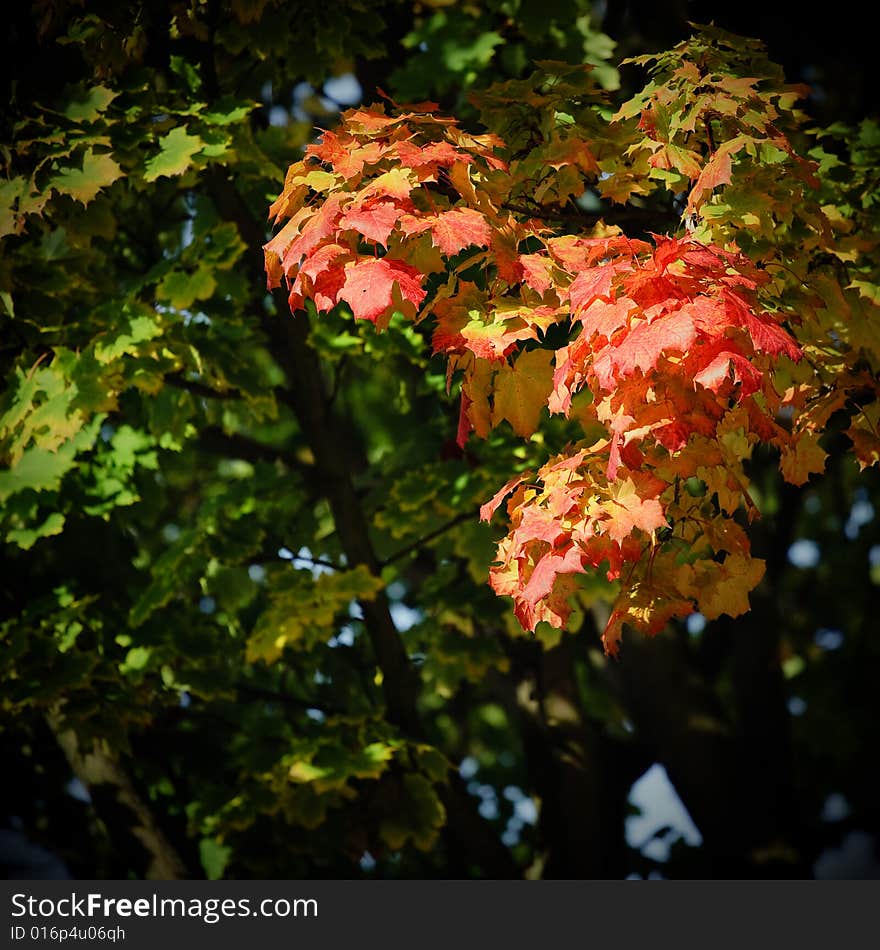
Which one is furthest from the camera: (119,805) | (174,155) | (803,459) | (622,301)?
(119,805)

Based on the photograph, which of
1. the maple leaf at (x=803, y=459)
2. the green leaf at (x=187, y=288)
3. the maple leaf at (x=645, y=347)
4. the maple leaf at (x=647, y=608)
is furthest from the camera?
the green leaf at (x=187, y=288)

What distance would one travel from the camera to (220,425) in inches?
247

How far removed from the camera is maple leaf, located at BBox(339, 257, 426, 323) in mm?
2666

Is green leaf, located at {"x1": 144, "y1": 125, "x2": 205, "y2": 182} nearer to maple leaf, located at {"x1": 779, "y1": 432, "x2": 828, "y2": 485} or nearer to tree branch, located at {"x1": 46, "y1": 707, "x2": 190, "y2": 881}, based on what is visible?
maple leaf, located at {"x1": 779, "y1": 432, "x2": 828, "y2": 485}

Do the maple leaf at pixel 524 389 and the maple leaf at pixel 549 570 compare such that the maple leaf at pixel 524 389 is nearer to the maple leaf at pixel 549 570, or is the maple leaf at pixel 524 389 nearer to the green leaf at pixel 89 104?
the maple leaf at pixel 549 570

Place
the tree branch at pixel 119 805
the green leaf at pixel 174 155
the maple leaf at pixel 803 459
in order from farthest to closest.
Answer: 1. the tree branch at pixel 119 805
2. the green leaf at pixel 174 155
3. the maple leaf at pixel 803 459

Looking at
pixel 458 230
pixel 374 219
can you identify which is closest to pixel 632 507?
pixel 458 230

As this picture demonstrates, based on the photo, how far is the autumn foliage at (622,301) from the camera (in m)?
2.55

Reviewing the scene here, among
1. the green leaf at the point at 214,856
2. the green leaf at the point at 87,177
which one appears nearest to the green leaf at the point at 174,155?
the green leaf at the point at 87,177

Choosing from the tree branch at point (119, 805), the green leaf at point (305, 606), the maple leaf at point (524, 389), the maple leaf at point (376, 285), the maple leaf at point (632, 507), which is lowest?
the tree branch at point (119, 805)

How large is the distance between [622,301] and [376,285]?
64cm

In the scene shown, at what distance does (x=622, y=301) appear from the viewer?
8.36ft

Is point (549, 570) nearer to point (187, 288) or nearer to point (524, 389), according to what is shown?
point (524, 389)

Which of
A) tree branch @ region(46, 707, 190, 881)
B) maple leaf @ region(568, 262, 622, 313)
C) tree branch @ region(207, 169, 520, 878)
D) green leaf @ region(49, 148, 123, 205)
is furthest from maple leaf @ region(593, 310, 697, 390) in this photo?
tree branch @ region(46, 707, 190, 881)
